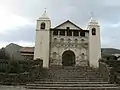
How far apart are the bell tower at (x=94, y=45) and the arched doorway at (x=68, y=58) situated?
3545 millimetres

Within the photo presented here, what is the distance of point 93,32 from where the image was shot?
3170 centimetres

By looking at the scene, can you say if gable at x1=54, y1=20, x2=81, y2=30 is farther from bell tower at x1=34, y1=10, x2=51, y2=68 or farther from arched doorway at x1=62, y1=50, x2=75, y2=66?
arched doorway at x1=62, y1=50, x2=75, y2=66

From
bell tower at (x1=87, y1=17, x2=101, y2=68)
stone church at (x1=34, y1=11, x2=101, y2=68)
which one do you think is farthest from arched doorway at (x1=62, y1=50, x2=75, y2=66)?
bell tower at (x1=87, y1=17, x2=101, y2=68)

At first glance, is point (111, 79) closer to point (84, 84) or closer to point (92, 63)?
point (84, 84)

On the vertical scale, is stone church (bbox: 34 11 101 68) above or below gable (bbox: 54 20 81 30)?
below

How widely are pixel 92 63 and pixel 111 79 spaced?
1248 centimetres

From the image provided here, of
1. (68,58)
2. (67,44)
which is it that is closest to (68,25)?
(67,44)

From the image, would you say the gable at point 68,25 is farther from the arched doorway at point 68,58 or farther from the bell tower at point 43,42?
the arched doorway at point 68,58

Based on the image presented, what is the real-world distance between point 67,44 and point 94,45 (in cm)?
437

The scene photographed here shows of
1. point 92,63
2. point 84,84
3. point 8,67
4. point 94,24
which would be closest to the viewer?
point 84,84

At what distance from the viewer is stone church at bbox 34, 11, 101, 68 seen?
3053cm

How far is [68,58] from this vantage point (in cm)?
3388

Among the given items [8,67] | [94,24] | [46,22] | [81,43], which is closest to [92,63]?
[81,43]

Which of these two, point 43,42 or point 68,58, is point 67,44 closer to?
point 68,58
